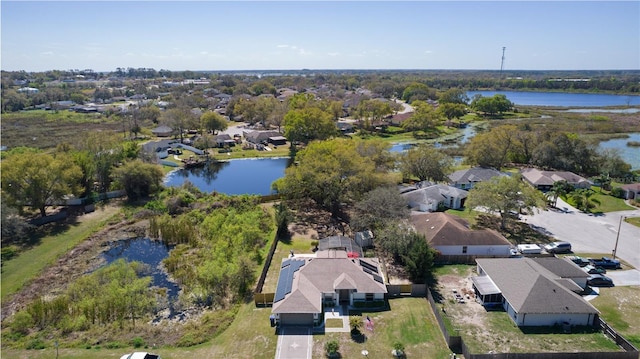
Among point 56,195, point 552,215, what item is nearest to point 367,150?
point 552,215

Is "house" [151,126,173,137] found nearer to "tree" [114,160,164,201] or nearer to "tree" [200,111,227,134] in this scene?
"tree" [200,111,227,134]

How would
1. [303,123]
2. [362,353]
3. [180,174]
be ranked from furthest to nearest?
[303,123] < [180,174] < [362,353]

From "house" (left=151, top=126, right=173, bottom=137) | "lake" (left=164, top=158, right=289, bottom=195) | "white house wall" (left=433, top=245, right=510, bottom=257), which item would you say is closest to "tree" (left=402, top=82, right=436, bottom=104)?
"lake" (left=164, top=158, right=289, bottom=195)

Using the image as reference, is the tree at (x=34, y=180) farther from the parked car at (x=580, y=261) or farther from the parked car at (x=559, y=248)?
the parked car at (x=580, y=261)

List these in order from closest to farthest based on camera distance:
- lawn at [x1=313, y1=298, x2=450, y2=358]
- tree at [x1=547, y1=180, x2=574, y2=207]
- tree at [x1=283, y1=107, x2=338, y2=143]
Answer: lawn at [x1=313, y1=298, x2=450, y2=358] → tree at [x1=547, y1=180, x2=574, y2=207] → tree at [x1=283, y1=107, x2=338, y2=143]

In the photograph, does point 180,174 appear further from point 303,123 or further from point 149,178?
point 303,123

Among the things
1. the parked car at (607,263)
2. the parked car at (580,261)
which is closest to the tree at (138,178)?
the parked car at (580,261)
